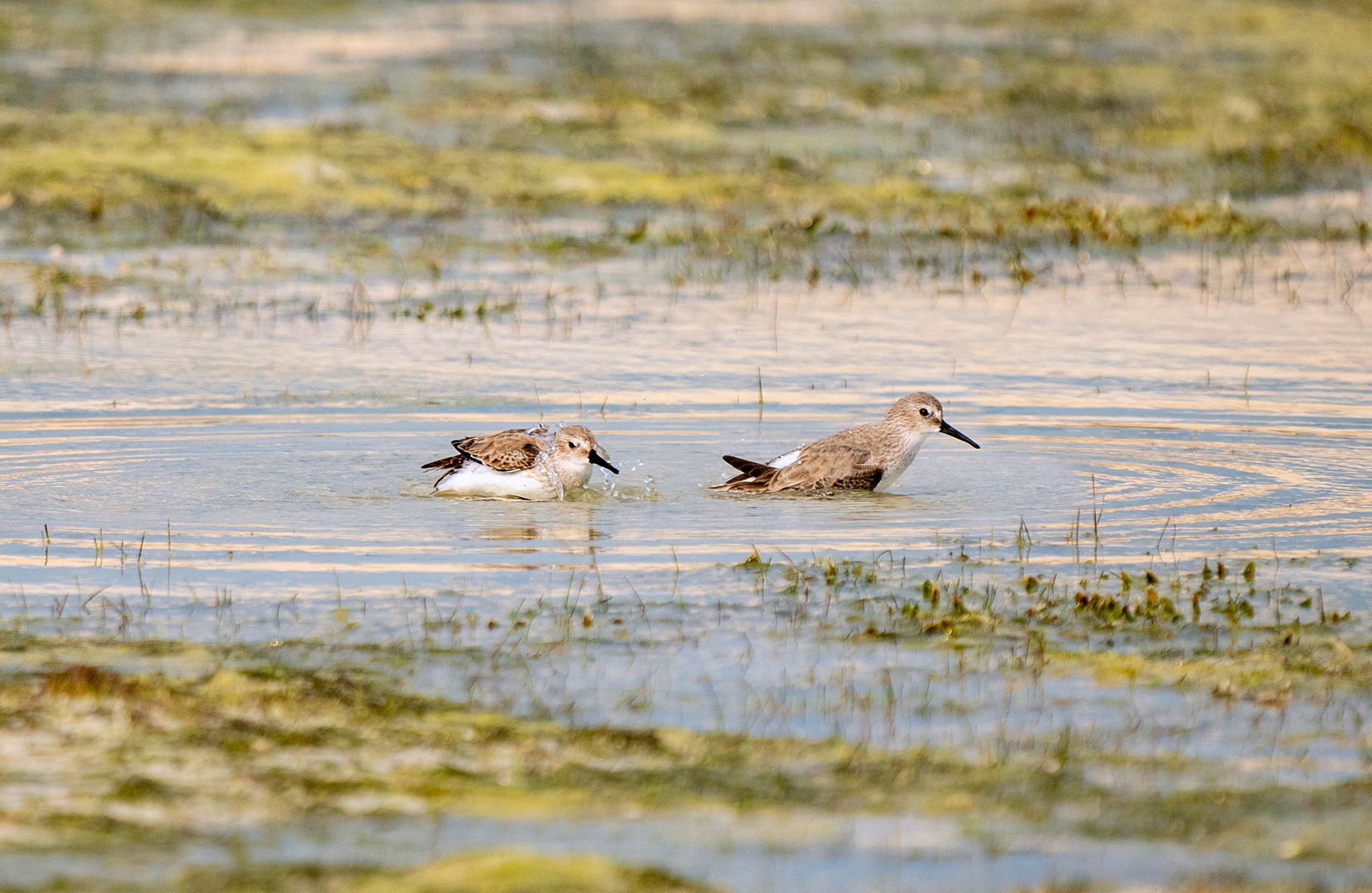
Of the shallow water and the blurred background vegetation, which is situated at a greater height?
the blurred background vegetation

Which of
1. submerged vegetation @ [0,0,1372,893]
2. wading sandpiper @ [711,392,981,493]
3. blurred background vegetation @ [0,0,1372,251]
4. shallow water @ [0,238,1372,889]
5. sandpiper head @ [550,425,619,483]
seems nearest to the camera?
submerged vegetation @ [0,0,1372,893]

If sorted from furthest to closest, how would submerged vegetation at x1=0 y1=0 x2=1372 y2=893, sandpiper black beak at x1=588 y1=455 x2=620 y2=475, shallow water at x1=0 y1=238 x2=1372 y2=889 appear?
sandpiper black beak at x1=588 y1=455 x2=620 y2=475 < shallow water at x1=0 y1=238 x2=1372 y2=889 < submerged vegetation at x1=0 y1=0 x2=1372 y2=893

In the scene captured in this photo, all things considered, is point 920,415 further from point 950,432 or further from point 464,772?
point 464,772

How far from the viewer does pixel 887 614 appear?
906 cm

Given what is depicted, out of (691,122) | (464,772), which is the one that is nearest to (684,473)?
(464,772)

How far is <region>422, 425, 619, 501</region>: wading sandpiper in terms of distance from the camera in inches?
467

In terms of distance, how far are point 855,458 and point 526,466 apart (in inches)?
74.7

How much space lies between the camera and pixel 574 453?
11906mm

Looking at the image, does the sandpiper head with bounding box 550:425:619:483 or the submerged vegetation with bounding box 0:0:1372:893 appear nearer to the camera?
the submerged vegetation with bounding box 0:0:1372:893

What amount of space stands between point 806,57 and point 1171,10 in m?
11.1

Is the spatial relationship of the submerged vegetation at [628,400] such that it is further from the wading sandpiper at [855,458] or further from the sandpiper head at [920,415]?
the sandpiper head at [920,415]

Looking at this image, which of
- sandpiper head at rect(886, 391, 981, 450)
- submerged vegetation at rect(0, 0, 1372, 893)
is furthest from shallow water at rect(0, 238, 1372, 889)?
sandpiper head at rect(886, 391, 981, 450)

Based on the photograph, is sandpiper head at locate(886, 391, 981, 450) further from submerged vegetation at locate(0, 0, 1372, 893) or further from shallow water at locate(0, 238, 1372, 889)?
submerged vegetation at locate(0, 0, 1372, 893)

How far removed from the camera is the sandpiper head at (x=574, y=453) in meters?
11.8
